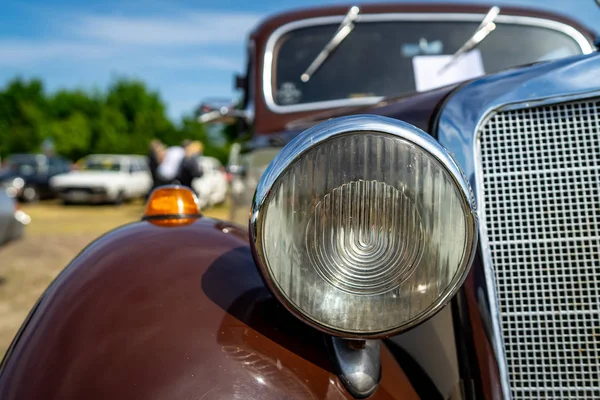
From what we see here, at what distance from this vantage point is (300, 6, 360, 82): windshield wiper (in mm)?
2842

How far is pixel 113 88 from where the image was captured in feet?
156

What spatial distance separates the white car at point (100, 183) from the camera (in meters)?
16.5

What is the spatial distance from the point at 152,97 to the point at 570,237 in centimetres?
4882

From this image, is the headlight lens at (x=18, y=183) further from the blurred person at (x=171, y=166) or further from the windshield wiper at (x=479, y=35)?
the windshield wiper at (x=479, y=35)

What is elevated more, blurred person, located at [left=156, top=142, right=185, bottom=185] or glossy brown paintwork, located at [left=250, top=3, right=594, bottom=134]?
glossy brown paintwork, located at [left=250, top=3, right=594, bottom=134]

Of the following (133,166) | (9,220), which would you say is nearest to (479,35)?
(9,220)

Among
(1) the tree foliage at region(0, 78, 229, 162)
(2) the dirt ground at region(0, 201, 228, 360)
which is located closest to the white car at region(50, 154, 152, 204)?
(2) the dirt ground at region(0, 201, 228, 360)

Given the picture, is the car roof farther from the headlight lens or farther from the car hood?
the headlight lens

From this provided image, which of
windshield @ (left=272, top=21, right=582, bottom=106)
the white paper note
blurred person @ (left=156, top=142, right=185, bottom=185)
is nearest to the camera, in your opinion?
the white paper note

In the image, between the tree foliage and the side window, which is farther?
the tree foliage

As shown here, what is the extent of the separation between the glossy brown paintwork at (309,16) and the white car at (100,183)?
13287 mm

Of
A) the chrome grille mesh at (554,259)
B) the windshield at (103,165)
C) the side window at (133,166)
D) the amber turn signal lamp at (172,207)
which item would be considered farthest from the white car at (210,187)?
A: the chrome grille mesh at (554,259)

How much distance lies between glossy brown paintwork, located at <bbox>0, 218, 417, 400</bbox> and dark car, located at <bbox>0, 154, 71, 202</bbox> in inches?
666

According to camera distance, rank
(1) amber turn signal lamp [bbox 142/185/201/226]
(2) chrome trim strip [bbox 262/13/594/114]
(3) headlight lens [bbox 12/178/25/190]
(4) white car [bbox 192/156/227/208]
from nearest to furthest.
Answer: (1) amber turn signal lamp [bbox 142/185/201/226] < (2) chrome trim strip [bbox 262/13/594/114] < (4) white car [bbox 192/156/227/208] < (3) headlight lens [bbox 12/178/25/190]
